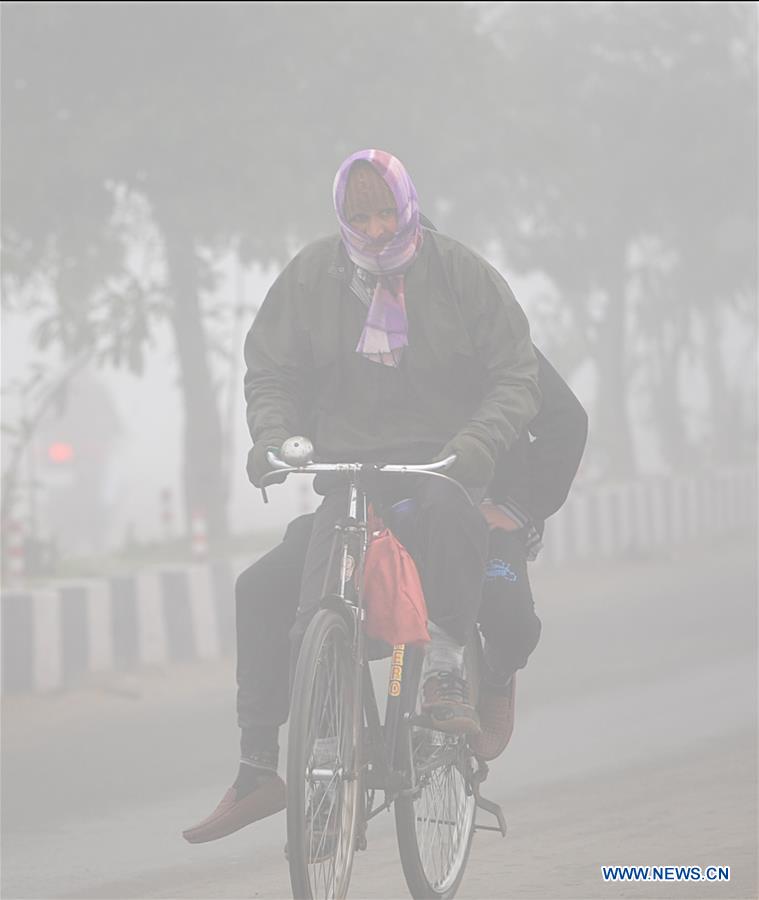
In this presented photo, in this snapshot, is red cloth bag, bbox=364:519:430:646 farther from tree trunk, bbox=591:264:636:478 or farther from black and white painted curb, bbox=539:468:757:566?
tree trunk, bbox=591:264:636:478

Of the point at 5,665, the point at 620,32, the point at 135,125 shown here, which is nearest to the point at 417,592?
the point at 5,665

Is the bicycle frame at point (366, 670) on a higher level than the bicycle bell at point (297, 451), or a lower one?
lower

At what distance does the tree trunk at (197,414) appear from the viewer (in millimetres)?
17234

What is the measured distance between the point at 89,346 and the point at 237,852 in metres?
11.0

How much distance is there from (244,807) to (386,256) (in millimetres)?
1427

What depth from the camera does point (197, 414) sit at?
58.3 ft

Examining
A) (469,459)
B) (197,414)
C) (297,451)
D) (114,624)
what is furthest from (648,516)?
(297,451)

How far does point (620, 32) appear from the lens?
26.0 m

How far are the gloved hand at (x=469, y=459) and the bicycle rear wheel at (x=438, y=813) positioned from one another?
1.92 ft

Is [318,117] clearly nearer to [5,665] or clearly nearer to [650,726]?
[5,665]

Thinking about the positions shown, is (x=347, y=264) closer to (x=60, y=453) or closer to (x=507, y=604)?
(x=507, y=604)

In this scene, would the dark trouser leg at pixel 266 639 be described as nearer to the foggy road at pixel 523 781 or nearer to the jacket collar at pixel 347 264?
the jacket collar at pixel 347 264
